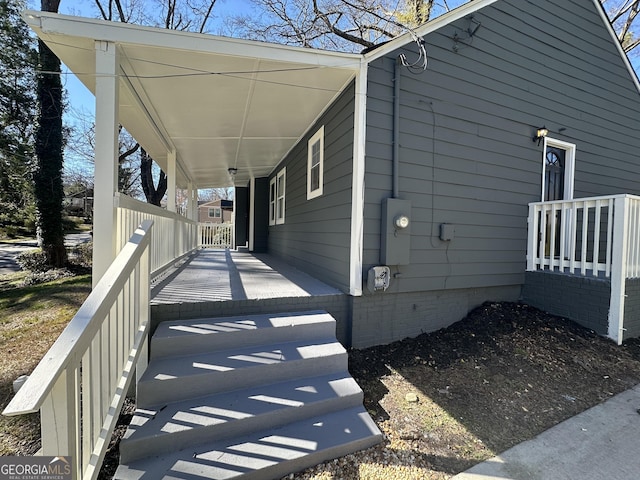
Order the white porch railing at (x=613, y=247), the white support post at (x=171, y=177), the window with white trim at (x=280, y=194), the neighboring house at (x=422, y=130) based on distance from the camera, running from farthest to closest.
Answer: the window with white trim at (x=280, y=194) < the white support post at (x=171, y=177) < the white porch railing at (x=613, y=247) < the neighboring house at (x=422, y=130)

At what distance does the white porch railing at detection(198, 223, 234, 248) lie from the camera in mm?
12508

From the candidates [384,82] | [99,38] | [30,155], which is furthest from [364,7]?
[30,155]

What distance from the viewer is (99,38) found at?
102 inches

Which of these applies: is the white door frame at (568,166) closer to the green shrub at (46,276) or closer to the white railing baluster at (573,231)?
the white railing baluster at (573,231)

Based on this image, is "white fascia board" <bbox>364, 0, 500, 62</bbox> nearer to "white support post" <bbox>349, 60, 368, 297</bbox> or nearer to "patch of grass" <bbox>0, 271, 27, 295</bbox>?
"white support post" <bbox>349, 60, 368, 297</bbox>

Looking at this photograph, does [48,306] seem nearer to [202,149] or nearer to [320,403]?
[202,149]

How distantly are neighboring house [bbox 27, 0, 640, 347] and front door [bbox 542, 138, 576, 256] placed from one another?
3 centimetres

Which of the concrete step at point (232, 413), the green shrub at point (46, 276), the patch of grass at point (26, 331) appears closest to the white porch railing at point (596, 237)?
the concrete step at point (232, 413)

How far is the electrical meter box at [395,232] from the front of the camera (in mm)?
3439

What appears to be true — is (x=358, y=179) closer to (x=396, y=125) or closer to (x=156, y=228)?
(x=396, y=125)

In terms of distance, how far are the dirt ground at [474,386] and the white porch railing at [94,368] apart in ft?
1.81

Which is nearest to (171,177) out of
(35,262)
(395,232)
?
(395,232)

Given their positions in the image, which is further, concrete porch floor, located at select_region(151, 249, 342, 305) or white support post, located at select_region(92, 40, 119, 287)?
concrete porch floor, located at select_region(151, 249, 342, 305)

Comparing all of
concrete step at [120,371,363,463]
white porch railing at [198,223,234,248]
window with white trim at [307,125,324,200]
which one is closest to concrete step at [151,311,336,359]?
concrete step at [120,371,363,463]
